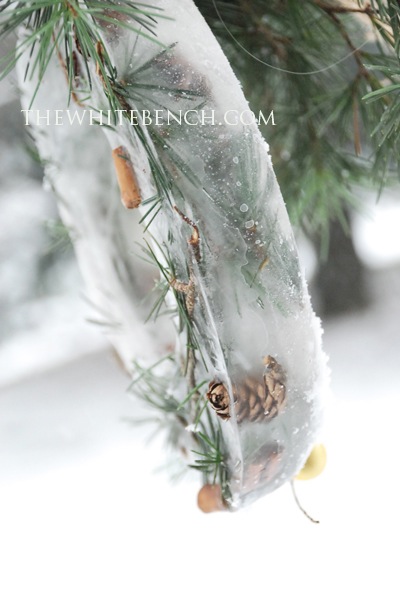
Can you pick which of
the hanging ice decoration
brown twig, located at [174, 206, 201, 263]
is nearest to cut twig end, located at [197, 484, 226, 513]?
the hanging ice decoration

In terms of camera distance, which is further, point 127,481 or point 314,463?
point 127,481

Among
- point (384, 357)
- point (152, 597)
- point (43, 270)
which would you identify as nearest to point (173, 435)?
point (152, 597)

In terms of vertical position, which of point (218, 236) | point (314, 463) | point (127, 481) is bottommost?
point (127, 481)

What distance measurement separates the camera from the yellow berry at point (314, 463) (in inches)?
11.2

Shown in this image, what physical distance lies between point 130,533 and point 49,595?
0.08 metres

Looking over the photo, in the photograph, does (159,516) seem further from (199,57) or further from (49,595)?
(199,57)

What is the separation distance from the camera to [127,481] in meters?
0.64

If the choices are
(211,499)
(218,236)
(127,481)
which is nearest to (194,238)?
(218,236)

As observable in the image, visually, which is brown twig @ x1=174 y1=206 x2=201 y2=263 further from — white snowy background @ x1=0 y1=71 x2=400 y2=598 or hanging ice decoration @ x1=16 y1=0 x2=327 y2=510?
white snowy background @ x1=0 y1=71 x2=400 y2=598

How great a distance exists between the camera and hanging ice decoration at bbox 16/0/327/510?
0.20 metres

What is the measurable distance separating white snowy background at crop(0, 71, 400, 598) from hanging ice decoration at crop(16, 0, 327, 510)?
130 millimetres

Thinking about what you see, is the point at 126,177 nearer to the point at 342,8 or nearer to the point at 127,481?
the point at 342,8

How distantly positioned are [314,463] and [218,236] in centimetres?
12

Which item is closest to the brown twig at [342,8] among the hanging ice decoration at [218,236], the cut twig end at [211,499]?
the hanging ice decoration at [218,236]
